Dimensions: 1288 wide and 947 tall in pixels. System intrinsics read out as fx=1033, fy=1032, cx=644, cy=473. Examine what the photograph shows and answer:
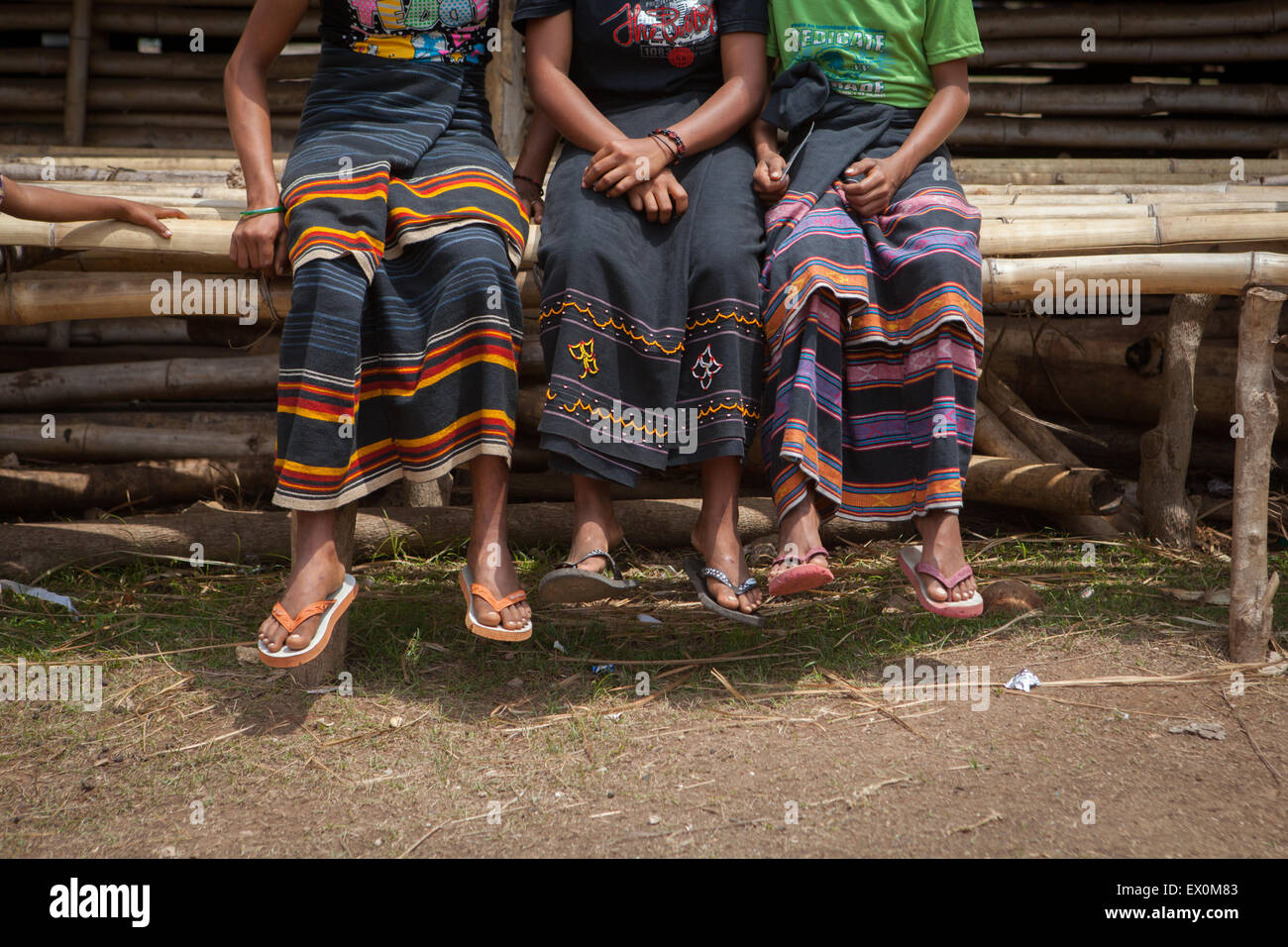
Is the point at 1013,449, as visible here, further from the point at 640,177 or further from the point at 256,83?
the point at 256,83

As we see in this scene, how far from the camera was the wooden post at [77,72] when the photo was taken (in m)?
5.39

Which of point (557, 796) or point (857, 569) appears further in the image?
point (857, 569)

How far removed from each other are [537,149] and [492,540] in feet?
3.99

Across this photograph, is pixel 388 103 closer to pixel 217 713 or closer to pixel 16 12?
pixel 217 713

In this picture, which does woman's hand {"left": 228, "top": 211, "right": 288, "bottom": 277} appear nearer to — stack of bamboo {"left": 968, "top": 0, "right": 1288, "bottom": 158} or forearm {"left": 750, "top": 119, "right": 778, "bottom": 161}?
forearm {"left": 750, "top": 119, "right": 778, "bottom": 161}

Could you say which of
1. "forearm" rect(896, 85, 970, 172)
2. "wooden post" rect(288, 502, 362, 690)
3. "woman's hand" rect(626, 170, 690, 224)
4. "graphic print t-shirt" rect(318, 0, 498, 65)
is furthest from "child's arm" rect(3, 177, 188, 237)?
"forearm" rect(896, 85, 970, 172)

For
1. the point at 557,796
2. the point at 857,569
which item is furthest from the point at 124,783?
the point at 857,569

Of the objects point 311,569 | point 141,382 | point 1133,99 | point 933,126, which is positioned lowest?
point 311,569

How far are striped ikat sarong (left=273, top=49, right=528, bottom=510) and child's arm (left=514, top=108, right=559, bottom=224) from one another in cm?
28

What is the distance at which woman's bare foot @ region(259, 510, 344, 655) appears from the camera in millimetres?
2414

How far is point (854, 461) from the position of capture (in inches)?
106

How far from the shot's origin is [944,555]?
2.56m

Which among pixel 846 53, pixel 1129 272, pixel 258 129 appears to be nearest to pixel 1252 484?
pixel 1129 272

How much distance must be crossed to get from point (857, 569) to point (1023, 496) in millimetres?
710
